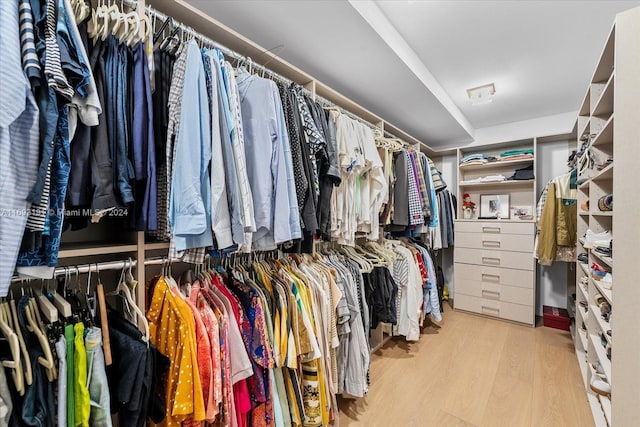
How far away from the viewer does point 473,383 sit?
184 cm

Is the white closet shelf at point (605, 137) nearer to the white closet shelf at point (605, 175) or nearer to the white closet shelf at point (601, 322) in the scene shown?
the white closet shelf at point (605, 175)

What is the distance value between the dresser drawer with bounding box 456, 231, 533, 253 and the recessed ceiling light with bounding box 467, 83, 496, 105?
140 cm

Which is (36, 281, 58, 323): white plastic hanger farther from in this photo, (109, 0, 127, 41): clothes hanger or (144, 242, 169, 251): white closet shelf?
(109, 0, 127, 41): clothes hanger

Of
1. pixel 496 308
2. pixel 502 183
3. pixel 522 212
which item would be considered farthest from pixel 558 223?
pixel 496 308

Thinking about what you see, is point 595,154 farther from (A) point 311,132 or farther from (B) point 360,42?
(A) point 311,132

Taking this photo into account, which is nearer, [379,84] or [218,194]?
[218,194]

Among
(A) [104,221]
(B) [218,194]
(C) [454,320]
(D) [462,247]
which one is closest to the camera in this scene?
(B) [218,194]

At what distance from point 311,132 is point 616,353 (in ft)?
5.14

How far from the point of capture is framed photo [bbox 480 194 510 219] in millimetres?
3244

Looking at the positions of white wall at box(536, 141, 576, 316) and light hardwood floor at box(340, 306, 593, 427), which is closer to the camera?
light hardwood floor at box(340, 306, 593, 427)

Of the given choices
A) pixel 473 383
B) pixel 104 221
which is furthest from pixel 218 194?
pixel 473 383

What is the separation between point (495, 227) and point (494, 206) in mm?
478

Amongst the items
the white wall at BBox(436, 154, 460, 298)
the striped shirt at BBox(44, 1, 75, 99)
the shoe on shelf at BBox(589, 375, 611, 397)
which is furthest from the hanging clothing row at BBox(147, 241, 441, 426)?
the white wall at BBox(436, 154, 460, 298)

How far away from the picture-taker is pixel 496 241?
9.68ft
